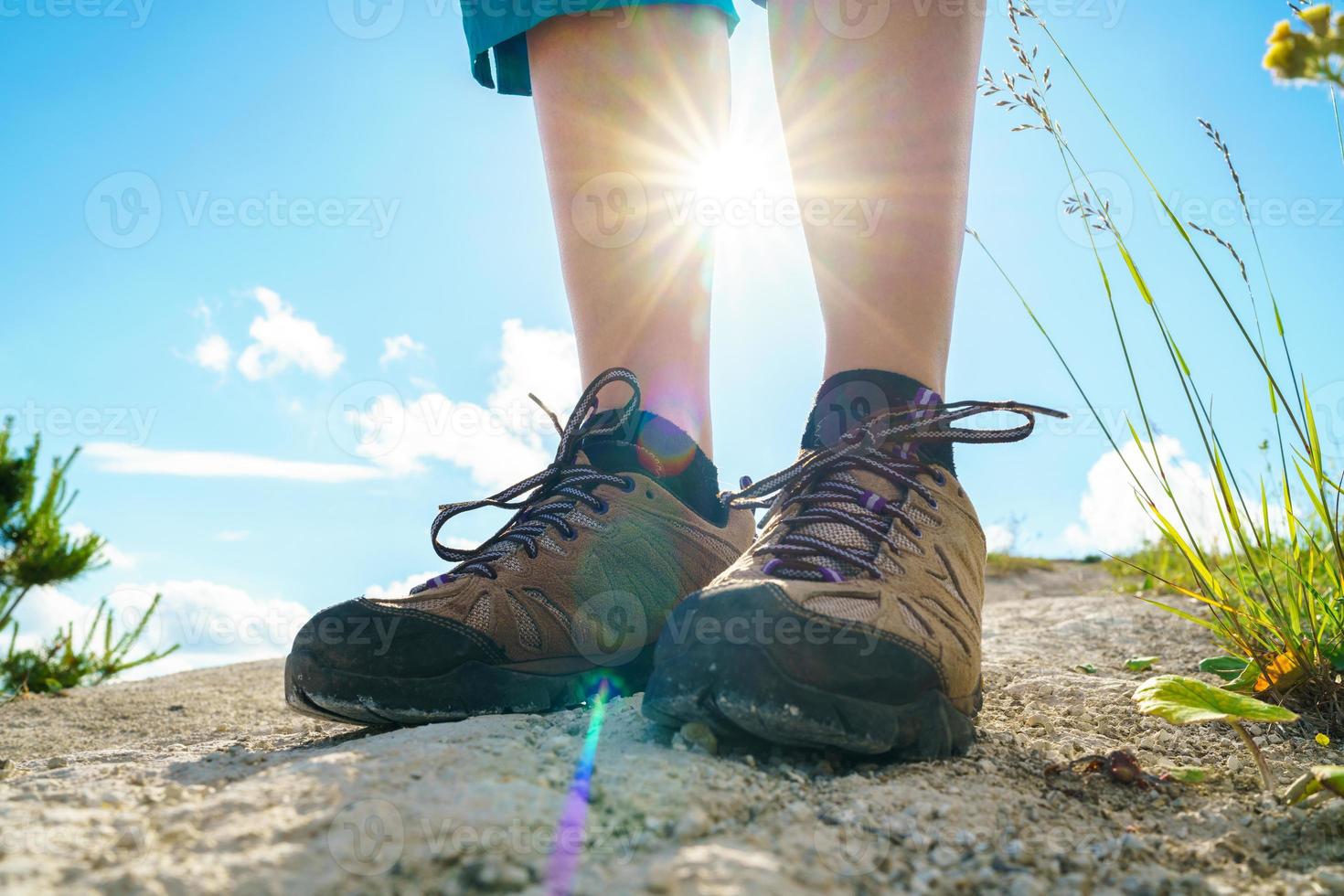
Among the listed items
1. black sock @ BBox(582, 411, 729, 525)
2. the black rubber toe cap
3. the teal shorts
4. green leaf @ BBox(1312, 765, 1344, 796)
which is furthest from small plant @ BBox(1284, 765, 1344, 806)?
the teal shorts

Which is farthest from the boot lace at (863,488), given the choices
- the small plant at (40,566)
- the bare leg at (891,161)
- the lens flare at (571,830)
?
the small plant at (40,566)

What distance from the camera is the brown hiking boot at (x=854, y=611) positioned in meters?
1.13

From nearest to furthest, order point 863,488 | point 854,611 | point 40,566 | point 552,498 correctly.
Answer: point 854,611
point 863,488
point 552,498
point 40,566

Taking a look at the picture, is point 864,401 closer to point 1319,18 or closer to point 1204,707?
point 1204,707

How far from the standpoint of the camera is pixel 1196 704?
1.25m

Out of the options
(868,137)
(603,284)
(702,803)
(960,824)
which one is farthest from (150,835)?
(868,137)

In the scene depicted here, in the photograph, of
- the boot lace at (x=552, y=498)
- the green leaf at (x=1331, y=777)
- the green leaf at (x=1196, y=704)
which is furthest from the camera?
the boot lace at (x=552, y=498)

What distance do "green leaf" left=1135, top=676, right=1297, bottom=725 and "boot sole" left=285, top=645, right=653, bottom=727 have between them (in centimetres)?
97

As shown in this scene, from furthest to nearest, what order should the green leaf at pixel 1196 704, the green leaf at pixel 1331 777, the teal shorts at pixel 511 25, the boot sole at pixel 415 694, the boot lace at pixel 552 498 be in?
1. the teal shorts at pixel 511 25
2. the boot lace at pixel 552 498
3. the boot sole at pixel 415 694
4. the green leaf at pixel 1196 704
5. the green leaf at pixel 1331 777

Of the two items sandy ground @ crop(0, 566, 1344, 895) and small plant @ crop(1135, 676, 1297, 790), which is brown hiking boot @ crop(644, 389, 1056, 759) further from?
small plant @ crop(1135, 676, 1297, 790)

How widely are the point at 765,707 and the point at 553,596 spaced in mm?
570

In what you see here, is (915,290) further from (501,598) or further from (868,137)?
(501,598)

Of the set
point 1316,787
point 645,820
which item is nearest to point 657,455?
point 645,820

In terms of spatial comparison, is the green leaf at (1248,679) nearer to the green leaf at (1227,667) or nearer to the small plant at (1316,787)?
the green leaf at (1227,667)
